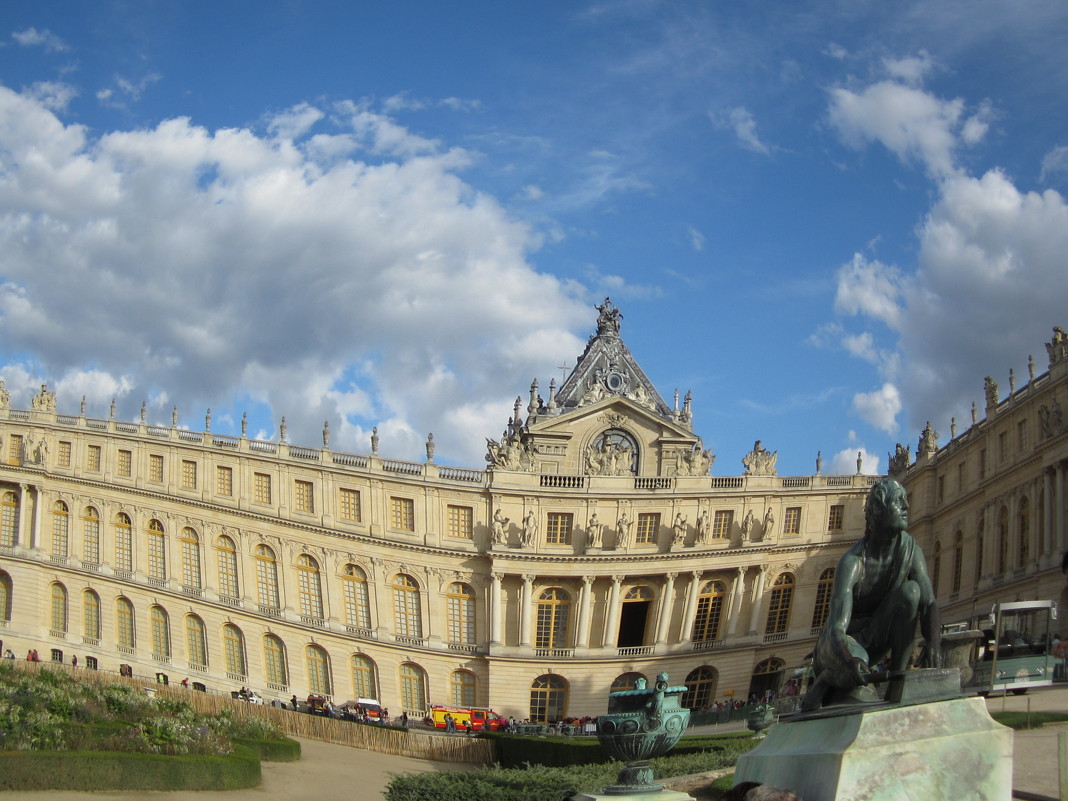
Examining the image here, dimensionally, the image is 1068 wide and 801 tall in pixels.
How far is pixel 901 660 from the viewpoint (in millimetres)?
13930

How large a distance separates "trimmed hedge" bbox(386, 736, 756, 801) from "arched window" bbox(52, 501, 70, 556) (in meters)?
42.2

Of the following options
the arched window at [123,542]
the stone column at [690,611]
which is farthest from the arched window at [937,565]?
the arched window at [123,542]

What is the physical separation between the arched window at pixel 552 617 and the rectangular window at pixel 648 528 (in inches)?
181

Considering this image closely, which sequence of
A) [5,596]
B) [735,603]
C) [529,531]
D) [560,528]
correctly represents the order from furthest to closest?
[735,603] < [5,596] < [560,528] < [529,531]

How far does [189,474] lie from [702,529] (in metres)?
24.9

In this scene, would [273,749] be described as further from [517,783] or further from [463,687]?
[463,687]

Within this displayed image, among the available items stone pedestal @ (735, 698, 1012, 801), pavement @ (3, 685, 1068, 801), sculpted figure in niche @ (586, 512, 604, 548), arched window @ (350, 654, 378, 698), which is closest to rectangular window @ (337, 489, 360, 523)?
arched window @ (350, 654, 378, 698)

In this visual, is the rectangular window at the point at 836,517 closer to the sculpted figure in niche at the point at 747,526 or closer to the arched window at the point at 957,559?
the sculpted figure in niche at the point at 747,526

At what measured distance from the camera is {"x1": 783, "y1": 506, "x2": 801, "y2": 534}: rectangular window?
62969 mm

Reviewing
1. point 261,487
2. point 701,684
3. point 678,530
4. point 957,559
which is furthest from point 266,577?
point 957,559

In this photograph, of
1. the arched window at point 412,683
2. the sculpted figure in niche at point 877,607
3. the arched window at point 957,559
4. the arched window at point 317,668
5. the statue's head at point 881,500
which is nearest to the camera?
the sculpted figure in niche at point 877,607

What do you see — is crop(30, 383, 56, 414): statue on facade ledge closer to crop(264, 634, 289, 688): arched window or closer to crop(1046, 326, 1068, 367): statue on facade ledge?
crop(264, 634, 289, 688): arched window

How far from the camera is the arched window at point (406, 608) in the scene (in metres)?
60.3

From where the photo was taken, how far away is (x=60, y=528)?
206 feet
